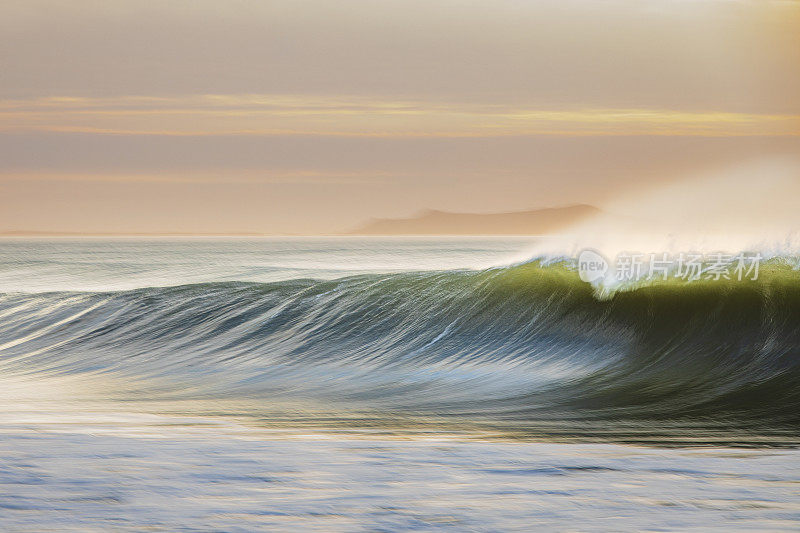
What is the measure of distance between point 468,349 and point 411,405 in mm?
3302

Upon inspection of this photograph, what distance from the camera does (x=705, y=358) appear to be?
30.7ft

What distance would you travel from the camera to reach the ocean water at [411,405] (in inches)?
161

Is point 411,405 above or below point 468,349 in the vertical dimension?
below

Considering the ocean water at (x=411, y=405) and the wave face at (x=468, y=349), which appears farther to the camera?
the wave face at (x=468, y=349)

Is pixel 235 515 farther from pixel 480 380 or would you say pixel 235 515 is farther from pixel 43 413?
pixel 480 380

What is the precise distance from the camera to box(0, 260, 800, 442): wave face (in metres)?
7.34

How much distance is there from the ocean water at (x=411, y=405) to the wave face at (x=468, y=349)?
47mm

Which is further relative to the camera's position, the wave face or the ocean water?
the wave face

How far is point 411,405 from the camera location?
7.83 metres

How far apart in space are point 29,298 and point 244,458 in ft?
48.1

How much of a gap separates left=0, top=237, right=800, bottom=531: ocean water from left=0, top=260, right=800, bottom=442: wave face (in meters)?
0.05

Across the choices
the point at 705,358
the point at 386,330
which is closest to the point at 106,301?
the point at 386,330

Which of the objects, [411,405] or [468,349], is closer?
[411,405]

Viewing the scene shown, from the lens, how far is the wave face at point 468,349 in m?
7.34
